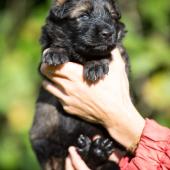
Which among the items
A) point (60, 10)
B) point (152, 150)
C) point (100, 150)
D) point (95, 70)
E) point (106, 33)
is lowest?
point (100, 150)

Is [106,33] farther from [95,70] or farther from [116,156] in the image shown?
[116,156]

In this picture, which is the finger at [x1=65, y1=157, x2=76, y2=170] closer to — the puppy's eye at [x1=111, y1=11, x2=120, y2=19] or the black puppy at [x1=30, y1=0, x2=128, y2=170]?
the black puppy at [x1=30, y1=0, x2=128, y2=170]

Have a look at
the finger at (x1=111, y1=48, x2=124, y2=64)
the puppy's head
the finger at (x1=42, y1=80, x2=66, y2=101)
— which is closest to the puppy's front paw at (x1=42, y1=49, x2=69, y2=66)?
the puppy's head

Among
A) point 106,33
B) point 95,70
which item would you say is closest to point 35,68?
point 95,70

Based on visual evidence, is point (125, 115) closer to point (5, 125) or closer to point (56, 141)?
point (56, 141)

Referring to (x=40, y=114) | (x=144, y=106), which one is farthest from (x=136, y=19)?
(x=40, y=114)

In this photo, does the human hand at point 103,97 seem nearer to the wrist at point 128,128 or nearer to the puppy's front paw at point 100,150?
the wrist at point 128,128
